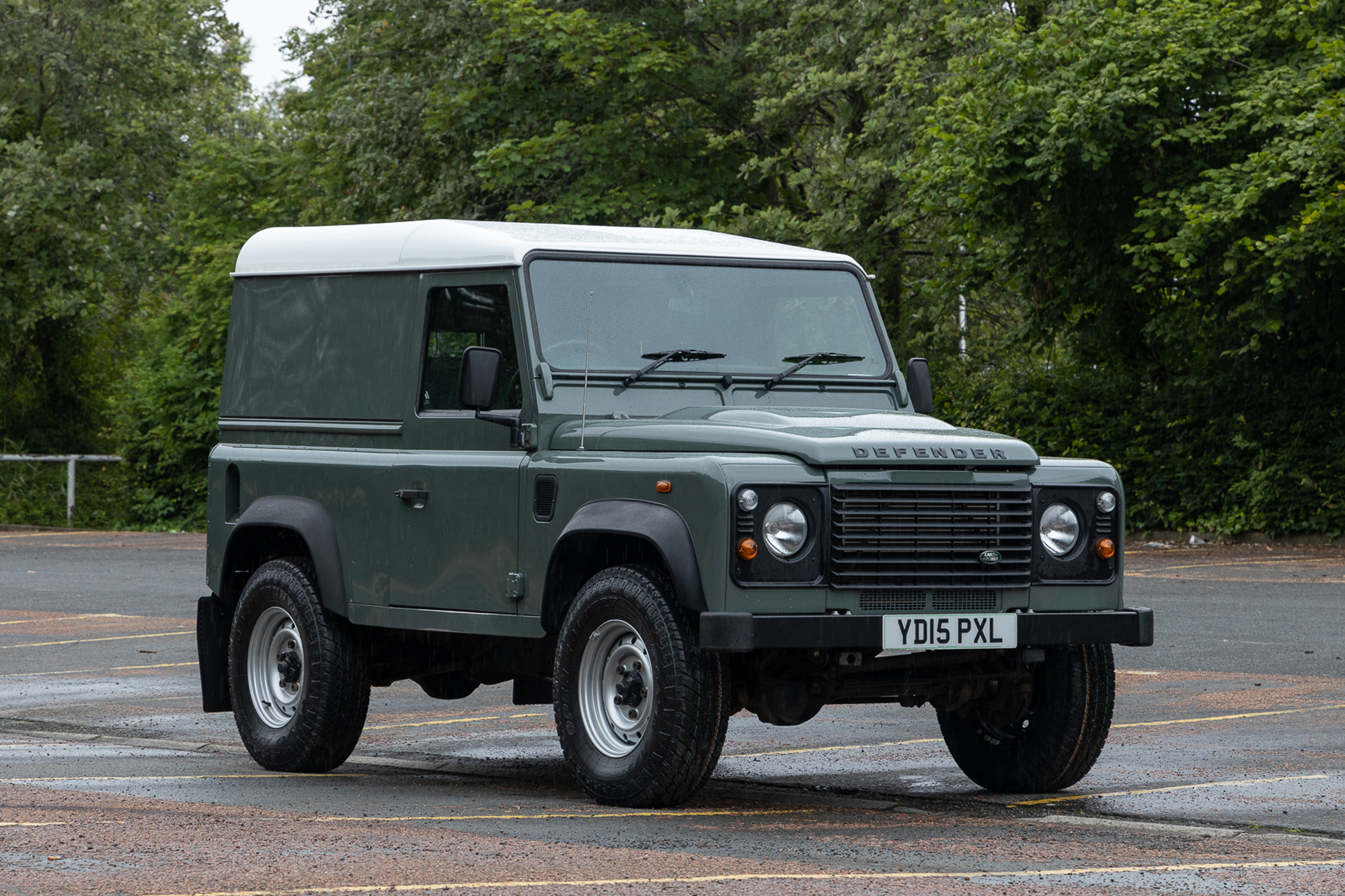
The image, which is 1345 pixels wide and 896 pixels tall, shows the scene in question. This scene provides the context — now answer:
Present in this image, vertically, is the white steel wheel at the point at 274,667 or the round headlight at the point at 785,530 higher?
the round headlight at the point at 785,530

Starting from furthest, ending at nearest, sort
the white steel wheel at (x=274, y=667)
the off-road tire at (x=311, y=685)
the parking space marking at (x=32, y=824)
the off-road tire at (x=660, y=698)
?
1. the white steel wheel at (x=274, y=667)
2. the off-road tire at (x=311, y=685)
3. the off-road tire at (x=660, y=698)
4. the parking space marking at (x=32, y=824)

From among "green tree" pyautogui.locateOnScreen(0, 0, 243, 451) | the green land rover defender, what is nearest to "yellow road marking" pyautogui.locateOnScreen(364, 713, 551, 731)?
the green land rover defender

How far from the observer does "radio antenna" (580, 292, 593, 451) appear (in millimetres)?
8523

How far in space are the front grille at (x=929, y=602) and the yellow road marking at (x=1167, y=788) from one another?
0.96m

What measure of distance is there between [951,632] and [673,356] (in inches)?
72.5

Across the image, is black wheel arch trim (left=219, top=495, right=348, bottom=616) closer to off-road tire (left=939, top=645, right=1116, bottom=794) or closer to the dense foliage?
off-road tire (left=939, top=645, right=1116, bottom=794)

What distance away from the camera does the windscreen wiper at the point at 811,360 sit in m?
9.13

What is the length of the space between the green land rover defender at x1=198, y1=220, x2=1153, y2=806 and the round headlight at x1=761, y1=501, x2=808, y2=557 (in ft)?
0.04

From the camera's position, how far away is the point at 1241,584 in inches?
856

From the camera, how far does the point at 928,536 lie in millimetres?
7992

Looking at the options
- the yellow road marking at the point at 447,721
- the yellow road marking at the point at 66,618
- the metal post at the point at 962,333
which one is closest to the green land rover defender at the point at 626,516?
the yellow road marking at the point at 447,721

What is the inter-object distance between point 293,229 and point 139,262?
109ft

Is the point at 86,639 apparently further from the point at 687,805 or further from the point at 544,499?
the point at 687,805

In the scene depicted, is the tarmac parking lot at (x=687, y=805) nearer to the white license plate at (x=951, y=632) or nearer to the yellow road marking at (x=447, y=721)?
the yellow road marking at (x=447, y=721)
